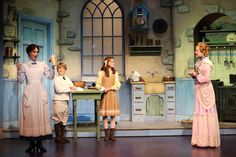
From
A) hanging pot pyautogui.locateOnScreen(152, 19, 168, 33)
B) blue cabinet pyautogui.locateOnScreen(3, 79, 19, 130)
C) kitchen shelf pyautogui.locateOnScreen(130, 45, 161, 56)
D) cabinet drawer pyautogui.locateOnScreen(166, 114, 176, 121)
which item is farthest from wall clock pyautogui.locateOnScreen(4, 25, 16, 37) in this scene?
cabinet drawer pyautogui.locateOnScreen(166, 114, 176, 121)

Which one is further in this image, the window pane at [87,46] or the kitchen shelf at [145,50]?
the window pane at [87,46]

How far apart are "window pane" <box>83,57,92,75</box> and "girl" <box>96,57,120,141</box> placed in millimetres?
2140

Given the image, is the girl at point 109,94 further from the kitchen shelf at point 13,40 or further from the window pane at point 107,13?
the window pane at point 107,13

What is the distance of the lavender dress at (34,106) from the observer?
520cm

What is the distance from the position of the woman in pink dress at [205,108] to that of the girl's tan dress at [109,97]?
4.45 feet

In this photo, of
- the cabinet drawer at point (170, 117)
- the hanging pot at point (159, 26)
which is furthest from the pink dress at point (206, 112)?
the hanging pot at point (159, 26)

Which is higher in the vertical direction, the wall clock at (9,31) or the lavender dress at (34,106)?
the wall clock at (9,31)

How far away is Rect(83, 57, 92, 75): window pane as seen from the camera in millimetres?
8383

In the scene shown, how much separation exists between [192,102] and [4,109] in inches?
152

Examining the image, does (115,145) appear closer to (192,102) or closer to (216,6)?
(192,102)

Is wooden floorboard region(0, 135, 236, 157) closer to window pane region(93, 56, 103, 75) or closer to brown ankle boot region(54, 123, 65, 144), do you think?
brown ankle boot region(54, 123, 65, 144)

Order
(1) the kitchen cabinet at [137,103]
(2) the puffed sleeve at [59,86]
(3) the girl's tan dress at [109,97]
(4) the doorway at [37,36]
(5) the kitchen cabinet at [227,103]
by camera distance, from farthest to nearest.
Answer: (1) the kitchen cabinet at [137,103]
(5) the kitchen cabinet at [227,103]
(4) the doorway at [37,36]
(3) the girl's tan dress at [109,97]
(2) the puffed sleeve at [59,86]

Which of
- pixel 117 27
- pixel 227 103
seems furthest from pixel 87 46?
pixel 227 103

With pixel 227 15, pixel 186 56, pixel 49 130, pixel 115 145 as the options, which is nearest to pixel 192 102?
pixel 186 56
